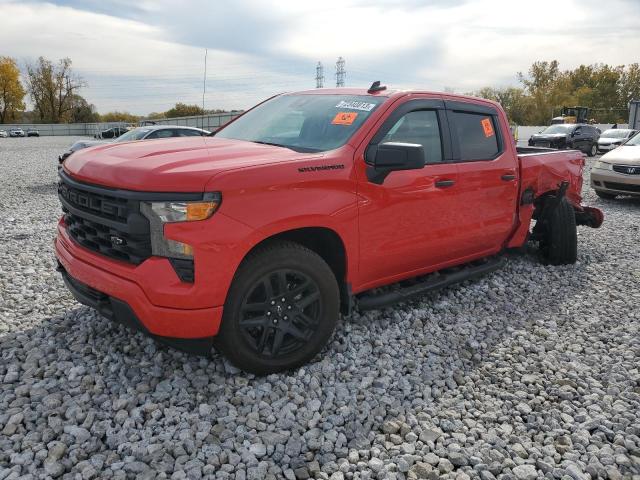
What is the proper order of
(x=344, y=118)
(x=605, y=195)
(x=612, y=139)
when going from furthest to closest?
(x=612, y=139) < (x=605, y=195) < (x=344, y=118)

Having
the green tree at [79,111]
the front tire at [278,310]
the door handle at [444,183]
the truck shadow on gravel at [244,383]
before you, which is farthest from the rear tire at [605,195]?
the green tree at [79,111]

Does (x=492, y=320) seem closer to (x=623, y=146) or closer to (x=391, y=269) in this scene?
(x=391, y=269)

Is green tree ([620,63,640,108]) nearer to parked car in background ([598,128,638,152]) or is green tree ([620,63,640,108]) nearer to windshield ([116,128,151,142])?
parked car in background ([598,128,638,152])

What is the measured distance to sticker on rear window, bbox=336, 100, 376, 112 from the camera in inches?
149

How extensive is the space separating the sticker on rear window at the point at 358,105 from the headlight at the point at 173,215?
1.52m

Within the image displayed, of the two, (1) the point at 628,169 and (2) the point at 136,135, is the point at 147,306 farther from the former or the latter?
(2) the point at 136,135

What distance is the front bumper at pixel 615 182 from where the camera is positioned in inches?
394

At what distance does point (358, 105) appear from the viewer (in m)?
3.86

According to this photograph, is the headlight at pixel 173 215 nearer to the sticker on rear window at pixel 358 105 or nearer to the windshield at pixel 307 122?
the windshield at pixel 307 122

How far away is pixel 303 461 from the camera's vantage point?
257 cm

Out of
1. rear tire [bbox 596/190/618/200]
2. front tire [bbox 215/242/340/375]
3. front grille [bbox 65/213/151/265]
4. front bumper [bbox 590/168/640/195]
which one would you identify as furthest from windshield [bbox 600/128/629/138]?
front grille [bbox 65/213/151/265]

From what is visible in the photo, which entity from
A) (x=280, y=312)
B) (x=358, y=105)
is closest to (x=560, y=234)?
(x=358, y=105)

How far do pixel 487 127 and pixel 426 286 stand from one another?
1.66 meters

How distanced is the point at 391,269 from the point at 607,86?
88.2 metres
